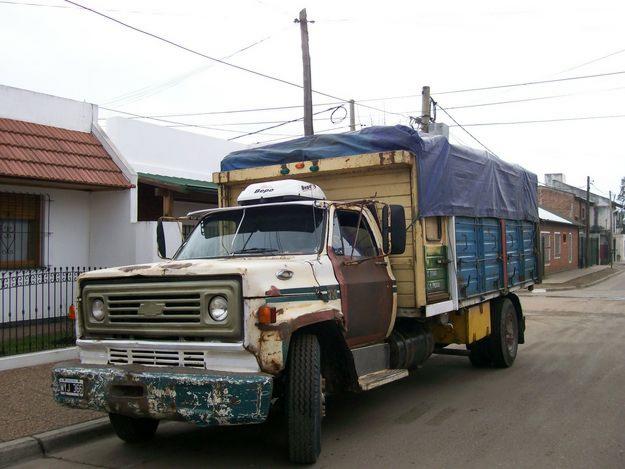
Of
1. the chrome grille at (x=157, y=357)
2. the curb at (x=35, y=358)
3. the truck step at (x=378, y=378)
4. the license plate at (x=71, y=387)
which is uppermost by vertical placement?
the chrome grille at (x=157, y=357)

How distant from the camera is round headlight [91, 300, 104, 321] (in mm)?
5207

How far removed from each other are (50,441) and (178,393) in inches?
85.6

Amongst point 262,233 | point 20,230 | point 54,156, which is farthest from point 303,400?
point 20,230

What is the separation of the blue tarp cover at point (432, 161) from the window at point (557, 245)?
3052cm

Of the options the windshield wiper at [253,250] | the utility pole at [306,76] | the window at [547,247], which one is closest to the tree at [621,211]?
the window at [547,247]

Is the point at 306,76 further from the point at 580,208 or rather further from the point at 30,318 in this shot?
the point at 580,208

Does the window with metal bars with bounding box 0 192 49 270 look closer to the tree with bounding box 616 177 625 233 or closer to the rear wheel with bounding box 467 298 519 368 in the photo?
the rear wheel with bounding box 467 298 519 368

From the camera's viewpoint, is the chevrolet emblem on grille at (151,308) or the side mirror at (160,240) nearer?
the chevrolet emblem on grille at (151,308)

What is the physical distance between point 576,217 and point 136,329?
1942 inches

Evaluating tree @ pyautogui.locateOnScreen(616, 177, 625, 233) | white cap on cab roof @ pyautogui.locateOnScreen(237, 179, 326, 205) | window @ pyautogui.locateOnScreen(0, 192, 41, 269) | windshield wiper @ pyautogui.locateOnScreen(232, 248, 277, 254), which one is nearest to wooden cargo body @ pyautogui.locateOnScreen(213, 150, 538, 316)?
white cap on cab roof @ pyautogui.locateOnScreen(237, 179, 326, 205)

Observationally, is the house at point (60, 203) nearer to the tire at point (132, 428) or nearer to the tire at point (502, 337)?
the tire at point (132, 428)

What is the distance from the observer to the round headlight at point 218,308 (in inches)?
182

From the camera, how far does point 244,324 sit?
4547 millimetres

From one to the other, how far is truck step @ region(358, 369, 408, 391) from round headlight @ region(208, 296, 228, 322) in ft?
5.71
